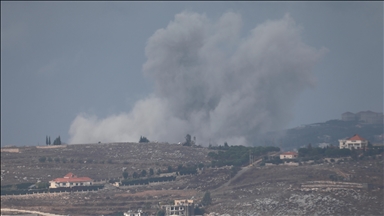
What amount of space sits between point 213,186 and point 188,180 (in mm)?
4810

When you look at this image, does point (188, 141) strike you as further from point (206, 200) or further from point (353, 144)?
point (206, 200)

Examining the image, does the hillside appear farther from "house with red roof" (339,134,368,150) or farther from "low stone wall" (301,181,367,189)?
"house with red roof" (339,134,368,150)

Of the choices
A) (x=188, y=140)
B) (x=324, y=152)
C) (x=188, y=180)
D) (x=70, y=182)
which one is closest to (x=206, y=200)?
(x=188, y=180)

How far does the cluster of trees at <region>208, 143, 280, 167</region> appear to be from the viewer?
125 meters

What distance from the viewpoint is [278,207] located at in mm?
99500

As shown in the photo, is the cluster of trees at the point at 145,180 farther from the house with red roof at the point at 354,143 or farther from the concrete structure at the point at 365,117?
the concrete structure at the point at 365,117

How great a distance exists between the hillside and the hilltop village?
0.11 meters

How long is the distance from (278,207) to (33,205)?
2788 centimetres

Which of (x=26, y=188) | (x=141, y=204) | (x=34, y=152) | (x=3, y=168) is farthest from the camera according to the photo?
(x=34, y=152)

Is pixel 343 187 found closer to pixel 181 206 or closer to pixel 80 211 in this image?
pixel 181 206

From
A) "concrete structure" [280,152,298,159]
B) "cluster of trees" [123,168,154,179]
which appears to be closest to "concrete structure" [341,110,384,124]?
"concrete structure" [280,152,298,159]

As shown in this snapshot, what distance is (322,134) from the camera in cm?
17938

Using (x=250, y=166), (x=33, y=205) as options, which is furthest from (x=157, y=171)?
(x=33, y=205)

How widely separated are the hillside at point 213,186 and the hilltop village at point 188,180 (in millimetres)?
108
